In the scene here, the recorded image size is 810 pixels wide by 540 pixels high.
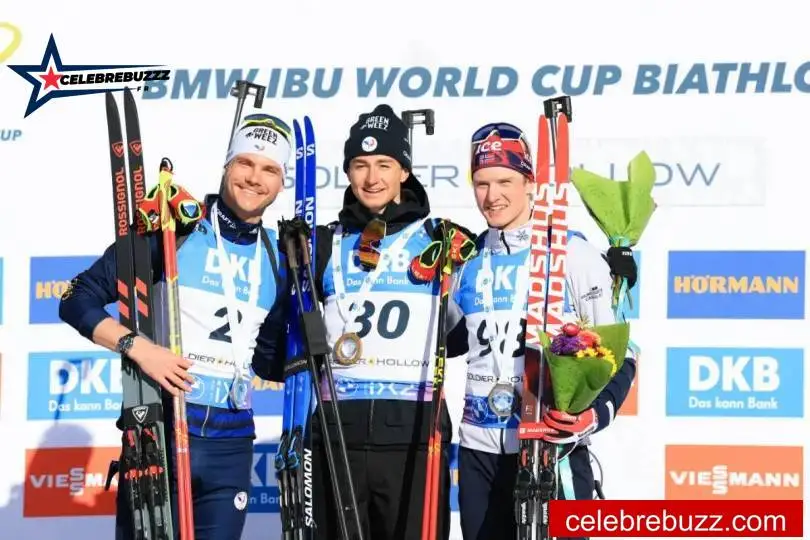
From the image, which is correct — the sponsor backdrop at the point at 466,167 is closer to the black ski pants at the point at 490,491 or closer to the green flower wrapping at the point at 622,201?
the green flower wrapping at the point at 622,201

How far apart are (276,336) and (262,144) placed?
27.0 inches

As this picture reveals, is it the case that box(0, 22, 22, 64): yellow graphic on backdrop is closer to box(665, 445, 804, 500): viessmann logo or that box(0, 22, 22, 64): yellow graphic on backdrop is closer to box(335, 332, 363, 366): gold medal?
box(335, 332, 363, 366): gold medal

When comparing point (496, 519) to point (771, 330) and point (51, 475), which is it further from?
point (51, 475)

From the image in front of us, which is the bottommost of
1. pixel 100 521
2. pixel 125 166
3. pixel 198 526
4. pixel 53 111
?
pixel 100 521

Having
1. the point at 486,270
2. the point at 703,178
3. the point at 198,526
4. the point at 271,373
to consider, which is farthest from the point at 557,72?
the point at 198,526

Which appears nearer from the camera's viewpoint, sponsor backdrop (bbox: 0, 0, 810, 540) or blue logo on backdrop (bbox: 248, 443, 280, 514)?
sponsor backdrop (bbox: 0, 0, 810, 540)

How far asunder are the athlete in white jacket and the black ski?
1024 millimetres

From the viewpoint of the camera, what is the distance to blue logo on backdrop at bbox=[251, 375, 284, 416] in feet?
20.1

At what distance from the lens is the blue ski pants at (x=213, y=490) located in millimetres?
4195

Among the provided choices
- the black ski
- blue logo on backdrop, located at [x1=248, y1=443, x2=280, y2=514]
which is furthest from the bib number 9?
blue logo on backdrop, located at [x1=248, y1=443, x2=280, y2=514]

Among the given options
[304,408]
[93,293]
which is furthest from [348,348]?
[93,293]

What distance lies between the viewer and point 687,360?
584cm

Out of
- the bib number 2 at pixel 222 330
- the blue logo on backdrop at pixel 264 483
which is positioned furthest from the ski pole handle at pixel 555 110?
the blue logo on backdrop at pixel 264 483

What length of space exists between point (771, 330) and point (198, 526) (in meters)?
2.90
